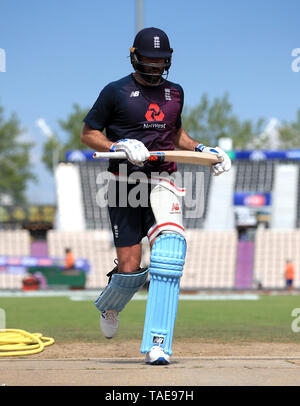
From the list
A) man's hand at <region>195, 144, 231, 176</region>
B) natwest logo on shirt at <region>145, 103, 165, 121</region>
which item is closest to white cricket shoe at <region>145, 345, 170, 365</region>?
man's hand at <region>195, 144, 231, 176</region>

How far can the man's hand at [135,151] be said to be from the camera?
440 centimetres

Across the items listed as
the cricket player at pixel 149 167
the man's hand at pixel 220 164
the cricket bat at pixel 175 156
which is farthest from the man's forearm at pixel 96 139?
the man's hand at pixel 220 164

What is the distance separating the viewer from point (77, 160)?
142 feet

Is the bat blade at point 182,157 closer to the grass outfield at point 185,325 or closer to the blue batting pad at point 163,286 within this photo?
the blue batting pad at point 163,286

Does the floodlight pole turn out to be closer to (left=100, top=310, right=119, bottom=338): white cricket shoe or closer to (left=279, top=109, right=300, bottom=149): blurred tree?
(left=100, top=310, right=119, bottom=338): white cricket shoe

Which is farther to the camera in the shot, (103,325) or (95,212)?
(95,212)

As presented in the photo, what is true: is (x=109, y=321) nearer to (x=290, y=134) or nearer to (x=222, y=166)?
(x=222, y=166)

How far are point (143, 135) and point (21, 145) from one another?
62148 mm

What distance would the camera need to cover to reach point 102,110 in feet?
16.0

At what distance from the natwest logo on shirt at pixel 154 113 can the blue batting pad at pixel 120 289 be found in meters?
1.11

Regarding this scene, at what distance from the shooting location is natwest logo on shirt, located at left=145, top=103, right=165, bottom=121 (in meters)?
4.85

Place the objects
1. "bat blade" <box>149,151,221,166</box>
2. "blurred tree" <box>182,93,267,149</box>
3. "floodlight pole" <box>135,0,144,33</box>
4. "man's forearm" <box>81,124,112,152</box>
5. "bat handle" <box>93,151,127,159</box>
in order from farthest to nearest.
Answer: "blurred tree" <box>182,93,267,149</box> → "floodlight pole" <box>135,0,144,33</box> → "man's forearm" <box>81,124,112,152</box> → "bat blade" <box>149,151,221,166</box> → "bat handle" <box>93,151,127,159</box>
